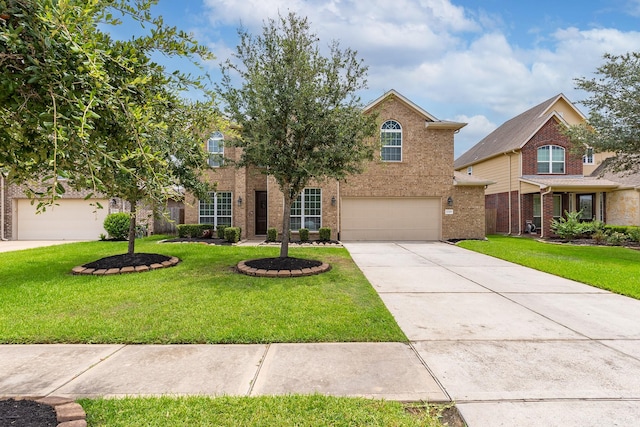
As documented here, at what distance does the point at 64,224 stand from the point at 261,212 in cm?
1014

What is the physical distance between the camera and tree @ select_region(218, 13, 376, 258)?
Answer: 731cm

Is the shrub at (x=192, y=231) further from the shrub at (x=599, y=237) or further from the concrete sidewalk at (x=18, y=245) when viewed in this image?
the shrub at (x=599, y=237)

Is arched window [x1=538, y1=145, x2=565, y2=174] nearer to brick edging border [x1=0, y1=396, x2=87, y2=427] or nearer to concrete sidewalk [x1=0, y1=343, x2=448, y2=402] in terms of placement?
concrete sidewalk [x1=0, y1=343, x2=448, y2=402]

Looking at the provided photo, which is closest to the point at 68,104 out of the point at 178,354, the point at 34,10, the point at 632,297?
the point at 34,10

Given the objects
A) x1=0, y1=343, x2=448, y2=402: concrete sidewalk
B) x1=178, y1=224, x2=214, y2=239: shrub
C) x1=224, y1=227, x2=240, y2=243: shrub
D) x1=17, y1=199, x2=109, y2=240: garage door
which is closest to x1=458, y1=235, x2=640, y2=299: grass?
x1=0, y1=343, x2=448, y2=402: concrete sidewalk

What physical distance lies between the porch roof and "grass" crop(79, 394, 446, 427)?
680 inches

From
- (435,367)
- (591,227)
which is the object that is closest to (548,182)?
(591,227)

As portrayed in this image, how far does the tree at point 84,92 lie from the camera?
157cm

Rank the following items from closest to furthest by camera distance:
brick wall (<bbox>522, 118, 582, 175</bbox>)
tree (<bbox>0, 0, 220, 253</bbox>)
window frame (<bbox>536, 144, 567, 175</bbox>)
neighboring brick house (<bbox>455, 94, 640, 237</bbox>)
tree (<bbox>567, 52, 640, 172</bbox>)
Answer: tree (<bbox>0, 0, 220, 253</bbox>) < tree (<bbox>567, 52, 640, 172</bbox>) < neighboring brick house (<bbox>455, 94, 640, 237</bbox>) < brick wall (<bbox>522, 118, 582, 175</bbox>) < window frame (<bbox>536, 144, 567, 175</bbox>)

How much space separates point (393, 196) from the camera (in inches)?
619

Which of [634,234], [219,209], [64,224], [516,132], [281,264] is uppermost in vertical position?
[516,132]

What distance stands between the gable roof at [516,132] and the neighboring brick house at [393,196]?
5349 mm

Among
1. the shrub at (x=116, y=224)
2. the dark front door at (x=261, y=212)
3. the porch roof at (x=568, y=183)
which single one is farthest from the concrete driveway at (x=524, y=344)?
the shrub at (x=116, y=224)

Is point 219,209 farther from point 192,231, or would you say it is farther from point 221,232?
point 192,231
